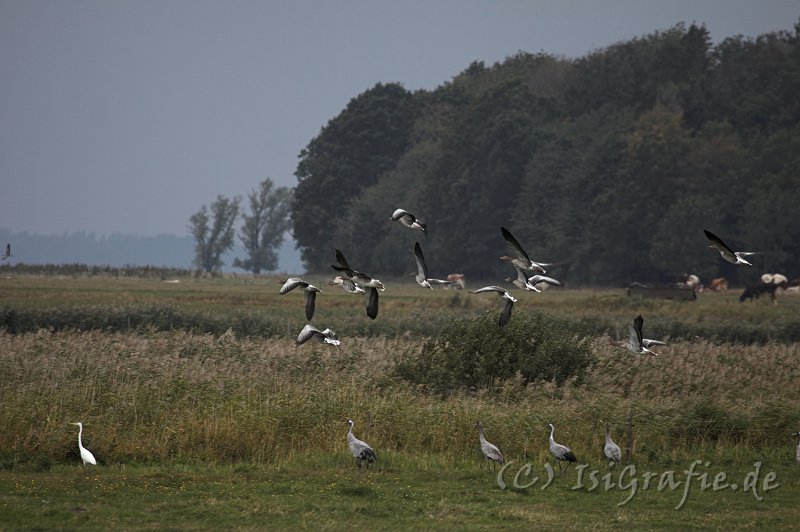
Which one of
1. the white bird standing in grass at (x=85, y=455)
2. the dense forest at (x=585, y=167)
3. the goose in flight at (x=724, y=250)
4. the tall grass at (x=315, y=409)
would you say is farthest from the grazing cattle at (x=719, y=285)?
the white bird standing in grass at (x=85, y=455)

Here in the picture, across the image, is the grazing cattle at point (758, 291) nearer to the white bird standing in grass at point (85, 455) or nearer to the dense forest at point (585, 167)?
the dense forest at point (585, 167)

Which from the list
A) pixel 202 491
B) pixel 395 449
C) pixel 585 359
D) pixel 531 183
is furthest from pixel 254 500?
pixel 531 183

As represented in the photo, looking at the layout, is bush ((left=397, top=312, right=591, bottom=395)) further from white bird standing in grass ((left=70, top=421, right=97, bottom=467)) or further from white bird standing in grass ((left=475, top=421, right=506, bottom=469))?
white bird standing in grass ((left=70, top=421, right=97, bottom=467))

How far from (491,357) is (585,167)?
93919 millimetres

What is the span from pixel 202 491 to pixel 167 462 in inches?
136

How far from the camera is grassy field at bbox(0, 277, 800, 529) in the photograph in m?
20.6

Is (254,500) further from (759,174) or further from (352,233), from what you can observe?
(352,233)

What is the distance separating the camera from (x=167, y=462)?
81.9 ft

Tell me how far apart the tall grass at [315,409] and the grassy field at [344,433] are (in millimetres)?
54

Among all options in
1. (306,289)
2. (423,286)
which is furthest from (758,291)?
(306,289)

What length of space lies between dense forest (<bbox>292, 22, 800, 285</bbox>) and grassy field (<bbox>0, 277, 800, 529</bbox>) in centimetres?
5876

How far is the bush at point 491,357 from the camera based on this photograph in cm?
3319

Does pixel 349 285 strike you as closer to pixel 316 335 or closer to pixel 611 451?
pixel 316 335

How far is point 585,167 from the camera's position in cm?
12469
